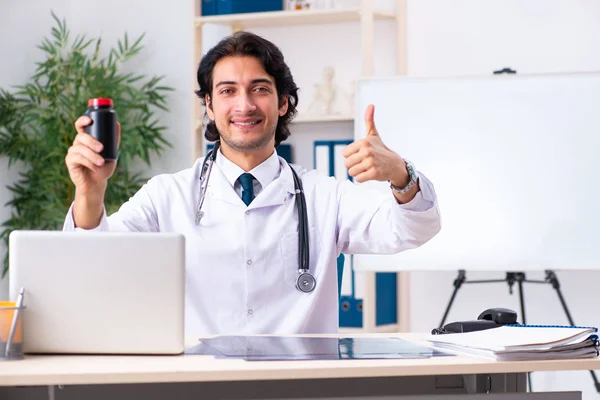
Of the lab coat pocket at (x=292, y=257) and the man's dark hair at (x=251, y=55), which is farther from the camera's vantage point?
the man's dark hair at (x=251, y=55)

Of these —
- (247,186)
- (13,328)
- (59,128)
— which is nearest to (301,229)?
(247,186)

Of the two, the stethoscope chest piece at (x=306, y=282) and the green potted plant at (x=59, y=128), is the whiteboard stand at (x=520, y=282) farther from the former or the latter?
the green potted plant at (x=59, y=128)

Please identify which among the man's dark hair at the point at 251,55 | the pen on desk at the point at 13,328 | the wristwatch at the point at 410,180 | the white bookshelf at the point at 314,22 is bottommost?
the pen on desk at the point at 13,328

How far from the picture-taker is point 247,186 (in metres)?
2.36

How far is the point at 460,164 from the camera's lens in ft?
11.0

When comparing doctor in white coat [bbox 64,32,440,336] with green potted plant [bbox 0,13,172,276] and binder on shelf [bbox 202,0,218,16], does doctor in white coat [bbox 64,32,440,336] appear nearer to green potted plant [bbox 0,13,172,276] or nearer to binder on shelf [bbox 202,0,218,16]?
binder on shelf [bbox 202,0,218,16]

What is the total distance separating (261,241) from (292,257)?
9 centimetres

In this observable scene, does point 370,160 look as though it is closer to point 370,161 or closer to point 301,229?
point 370,161

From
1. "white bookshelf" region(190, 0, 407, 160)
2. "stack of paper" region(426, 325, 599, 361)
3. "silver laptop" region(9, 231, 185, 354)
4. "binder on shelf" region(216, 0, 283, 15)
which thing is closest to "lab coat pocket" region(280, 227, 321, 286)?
"stack of paper" region(426, 325, 599, 361)

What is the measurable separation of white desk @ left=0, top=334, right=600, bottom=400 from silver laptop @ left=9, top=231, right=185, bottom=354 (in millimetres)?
33

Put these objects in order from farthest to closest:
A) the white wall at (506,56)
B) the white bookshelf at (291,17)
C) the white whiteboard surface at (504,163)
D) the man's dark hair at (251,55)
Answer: the white bookshelf at (291,17) → the white wall at (506,56) → the white whiteboard surface at (504,163) → the man's dark hair at (251,55)

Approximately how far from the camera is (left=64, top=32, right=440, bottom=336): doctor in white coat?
2.20 metres

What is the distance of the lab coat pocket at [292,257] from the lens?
2242 millimetres

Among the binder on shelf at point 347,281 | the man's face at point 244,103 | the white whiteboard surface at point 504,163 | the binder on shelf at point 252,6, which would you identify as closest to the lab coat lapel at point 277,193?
the man's face at point 244,103
